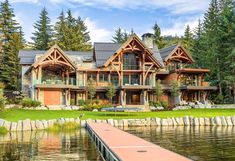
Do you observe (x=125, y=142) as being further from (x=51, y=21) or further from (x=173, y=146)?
(x=51, y=21)

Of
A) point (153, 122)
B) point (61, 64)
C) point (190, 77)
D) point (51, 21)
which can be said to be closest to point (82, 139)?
point (153, 122)

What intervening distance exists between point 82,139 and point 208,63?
130 feet

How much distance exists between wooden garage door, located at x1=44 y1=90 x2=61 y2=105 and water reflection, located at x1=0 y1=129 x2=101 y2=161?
24.1 metres

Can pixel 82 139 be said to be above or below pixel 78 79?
below

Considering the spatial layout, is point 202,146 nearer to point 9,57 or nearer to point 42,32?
point 9,57

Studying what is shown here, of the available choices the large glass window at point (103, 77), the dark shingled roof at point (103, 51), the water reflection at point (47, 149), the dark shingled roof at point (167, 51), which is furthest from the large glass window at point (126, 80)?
the water reflection at point (47, 149)

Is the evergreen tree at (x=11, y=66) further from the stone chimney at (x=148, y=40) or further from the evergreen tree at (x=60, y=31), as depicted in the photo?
the stone chimney at (x=148, y=40)

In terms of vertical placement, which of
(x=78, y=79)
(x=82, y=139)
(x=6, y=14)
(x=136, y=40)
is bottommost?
→ (x=82, y=139)

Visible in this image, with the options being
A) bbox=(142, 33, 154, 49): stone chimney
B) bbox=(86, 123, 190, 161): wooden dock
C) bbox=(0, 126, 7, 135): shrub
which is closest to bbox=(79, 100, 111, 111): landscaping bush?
bbox=(142, 33, 154, 49): stone chimney

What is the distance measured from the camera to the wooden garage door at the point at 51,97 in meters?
44.2

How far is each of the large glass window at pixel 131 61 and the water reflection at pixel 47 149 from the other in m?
29.2

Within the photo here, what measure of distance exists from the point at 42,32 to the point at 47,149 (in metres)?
57.6

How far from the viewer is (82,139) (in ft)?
65.7

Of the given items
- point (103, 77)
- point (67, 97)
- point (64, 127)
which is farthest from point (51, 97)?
point (64, 127)
